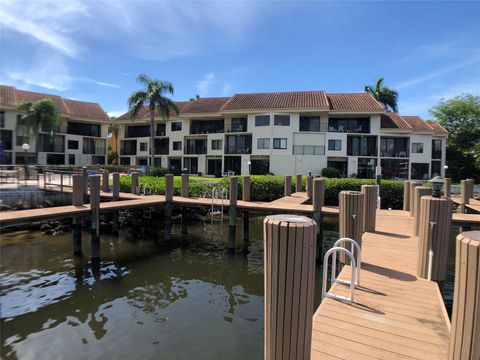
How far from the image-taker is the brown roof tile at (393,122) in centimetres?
3794

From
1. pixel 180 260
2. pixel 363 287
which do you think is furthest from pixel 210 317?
pixel 180 260

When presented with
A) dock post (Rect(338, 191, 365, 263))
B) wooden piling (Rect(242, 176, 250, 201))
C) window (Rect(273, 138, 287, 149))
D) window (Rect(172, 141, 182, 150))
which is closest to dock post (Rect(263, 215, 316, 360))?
dock post (Rect(338, 191, 365, 263))

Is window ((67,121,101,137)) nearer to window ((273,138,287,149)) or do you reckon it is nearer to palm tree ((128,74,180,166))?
palm tree ((128,74,180,166))

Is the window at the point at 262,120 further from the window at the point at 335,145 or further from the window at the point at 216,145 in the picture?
the window at the point at 335,145

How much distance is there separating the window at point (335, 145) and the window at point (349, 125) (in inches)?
64.3

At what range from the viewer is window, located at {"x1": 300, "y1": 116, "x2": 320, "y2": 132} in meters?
38.2

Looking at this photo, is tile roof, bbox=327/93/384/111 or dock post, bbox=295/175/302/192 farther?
tile roof, bbox=327/93/384/111

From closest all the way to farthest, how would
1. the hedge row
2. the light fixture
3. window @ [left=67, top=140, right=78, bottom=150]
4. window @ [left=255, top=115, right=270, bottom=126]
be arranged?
the light fixture → the hedge row → window @ [left=255, top=115, right=270, bottom=126] → window @ [left=67, top=140, right=78, bottom=150]

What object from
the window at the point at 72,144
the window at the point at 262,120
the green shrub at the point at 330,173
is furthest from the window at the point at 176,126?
the green shrub at the point at 330,173

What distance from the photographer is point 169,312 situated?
8305 millimetres

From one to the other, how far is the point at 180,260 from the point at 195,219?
7562 millimetres

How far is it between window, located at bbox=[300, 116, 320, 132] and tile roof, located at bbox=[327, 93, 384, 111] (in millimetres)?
2303

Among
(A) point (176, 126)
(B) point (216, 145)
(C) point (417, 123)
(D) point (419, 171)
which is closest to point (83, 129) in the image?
(A) point (176, 126)

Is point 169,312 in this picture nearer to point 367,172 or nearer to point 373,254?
point 373,254
